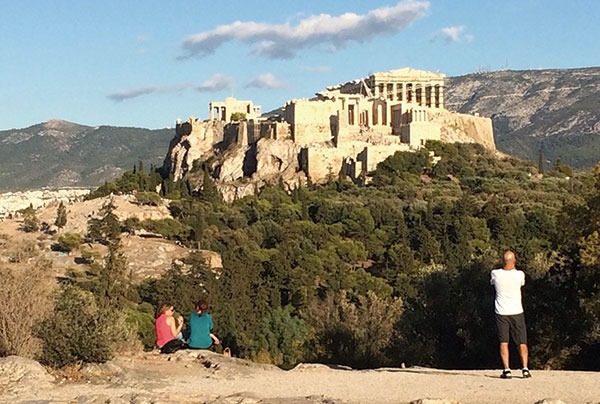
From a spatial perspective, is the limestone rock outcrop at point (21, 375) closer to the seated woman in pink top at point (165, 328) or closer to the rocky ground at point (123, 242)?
the seated woman in pink top at point (165, 328)

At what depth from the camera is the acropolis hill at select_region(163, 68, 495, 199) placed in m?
74.2

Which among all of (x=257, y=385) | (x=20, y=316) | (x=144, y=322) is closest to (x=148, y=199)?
(x=144, y=322)

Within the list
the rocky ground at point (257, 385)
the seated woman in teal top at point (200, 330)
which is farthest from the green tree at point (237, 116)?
the rocky ground at point (257, 385)

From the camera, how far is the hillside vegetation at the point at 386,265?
17734 millimetres

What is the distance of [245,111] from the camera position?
287ft

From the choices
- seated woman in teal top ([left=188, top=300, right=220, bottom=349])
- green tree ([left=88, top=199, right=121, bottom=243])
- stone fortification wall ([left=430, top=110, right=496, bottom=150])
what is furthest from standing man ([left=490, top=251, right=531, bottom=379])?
stone fortification wall ([left=430, top=110, right=496, bottom=150])

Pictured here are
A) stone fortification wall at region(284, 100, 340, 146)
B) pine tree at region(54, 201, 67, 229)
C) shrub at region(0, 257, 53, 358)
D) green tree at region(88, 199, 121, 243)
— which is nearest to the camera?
shrub at region(0, 257, 53, 358)

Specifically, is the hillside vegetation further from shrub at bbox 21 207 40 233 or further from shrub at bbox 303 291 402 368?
shrub at bbox 21 207 40 233

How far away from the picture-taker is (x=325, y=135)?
7606 centimetres

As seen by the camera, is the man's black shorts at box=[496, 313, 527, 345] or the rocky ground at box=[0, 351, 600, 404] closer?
the rocky ground at box=[0, 351, 600, 404]

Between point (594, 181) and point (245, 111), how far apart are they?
68.6 meters

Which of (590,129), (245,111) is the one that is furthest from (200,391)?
(590,129)

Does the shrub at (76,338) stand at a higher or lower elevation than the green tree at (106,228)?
lower

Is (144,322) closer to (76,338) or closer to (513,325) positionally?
(76,338)
